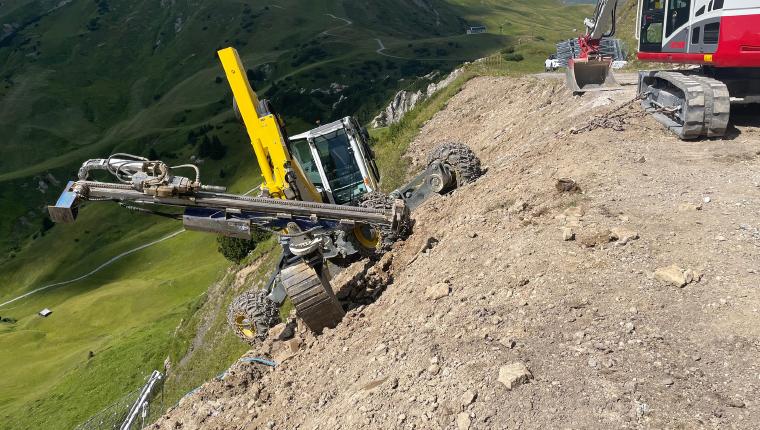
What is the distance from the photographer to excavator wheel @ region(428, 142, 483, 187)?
1483cm

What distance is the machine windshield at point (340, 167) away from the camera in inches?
584

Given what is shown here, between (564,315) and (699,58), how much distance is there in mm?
9685

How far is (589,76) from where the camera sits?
19.4m

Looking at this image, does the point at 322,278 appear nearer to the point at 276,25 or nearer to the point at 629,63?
the point at 629,63

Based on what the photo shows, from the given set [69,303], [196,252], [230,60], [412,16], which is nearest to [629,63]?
[230,60]

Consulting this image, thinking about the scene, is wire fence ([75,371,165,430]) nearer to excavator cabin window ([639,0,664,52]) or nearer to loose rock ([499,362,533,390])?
loose rock ([499,362,533,390])

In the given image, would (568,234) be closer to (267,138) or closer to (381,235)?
(381,235)

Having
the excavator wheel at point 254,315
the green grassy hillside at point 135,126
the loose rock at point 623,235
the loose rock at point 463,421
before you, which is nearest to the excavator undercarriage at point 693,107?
the loose rock at point 623,235

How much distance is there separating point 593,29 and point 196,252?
2184 inches

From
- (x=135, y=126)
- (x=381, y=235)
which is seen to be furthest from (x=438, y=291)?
(x=135, y=126)

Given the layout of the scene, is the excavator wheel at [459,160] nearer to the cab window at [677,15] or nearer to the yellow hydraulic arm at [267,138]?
the yellow hydraulic arm at [267,138]

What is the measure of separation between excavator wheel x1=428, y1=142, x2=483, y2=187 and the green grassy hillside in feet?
66.2

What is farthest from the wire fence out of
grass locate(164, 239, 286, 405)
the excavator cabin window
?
the excavator cabin window

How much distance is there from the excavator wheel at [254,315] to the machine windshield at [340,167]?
3.47m
